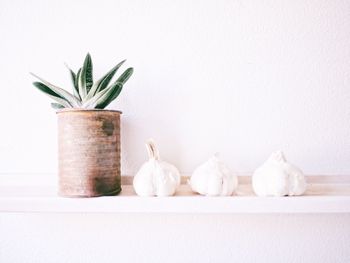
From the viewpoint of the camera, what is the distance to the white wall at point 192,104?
1.64ft

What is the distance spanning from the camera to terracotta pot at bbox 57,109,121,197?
395 millimetres

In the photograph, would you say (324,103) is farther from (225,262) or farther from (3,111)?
(3,111)

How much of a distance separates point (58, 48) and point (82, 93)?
0.54 ft

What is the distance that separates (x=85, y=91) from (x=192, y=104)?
195mm

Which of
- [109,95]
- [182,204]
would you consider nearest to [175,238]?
[182,204]

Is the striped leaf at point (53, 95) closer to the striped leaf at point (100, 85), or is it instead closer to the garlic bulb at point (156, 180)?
the striped leaf at point (100, 85)

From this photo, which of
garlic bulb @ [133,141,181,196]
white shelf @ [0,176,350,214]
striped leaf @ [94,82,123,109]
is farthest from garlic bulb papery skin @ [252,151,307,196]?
striped leaf @ [94,82,123,109]

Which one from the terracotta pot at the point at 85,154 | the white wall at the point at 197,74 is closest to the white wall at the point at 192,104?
the white wall at the point at 197,74

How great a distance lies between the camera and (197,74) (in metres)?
0.51

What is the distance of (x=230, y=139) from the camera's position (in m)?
0.51

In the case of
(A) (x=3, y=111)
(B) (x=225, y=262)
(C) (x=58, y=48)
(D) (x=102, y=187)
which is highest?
(C) (x=58, y=48)

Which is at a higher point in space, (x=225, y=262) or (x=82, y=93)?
(x=82, y=93)

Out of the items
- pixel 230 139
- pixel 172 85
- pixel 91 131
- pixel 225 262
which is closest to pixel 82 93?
pixel 91 131

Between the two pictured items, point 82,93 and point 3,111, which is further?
point 3,111
